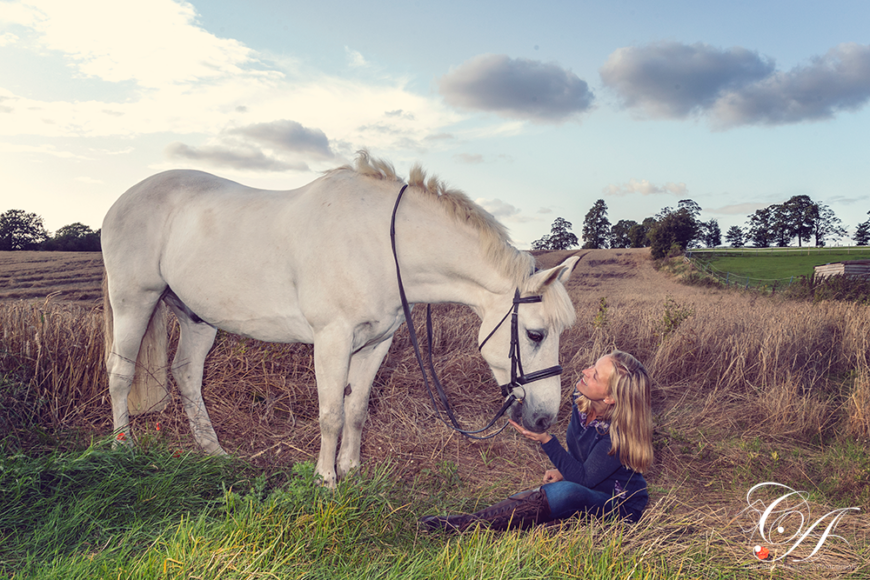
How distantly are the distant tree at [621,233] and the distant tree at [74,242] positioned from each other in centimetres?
7004

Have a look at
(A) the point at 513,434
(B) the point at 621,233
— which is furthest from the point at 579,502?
(B) the point at 621,233

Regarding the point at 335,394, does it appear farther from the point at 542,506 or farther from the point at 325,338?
the point at 542,506

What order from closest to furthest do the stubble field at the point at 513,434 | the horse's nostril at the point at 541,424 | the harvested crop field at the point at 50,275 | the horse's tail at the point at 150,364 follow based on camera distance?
1. the horse's nostril at the point at 541,424
2. the stubble field at the point at 513,434
3. the horse's tail at the point at 150,364
4. the harvested crop field at the point at 50,275

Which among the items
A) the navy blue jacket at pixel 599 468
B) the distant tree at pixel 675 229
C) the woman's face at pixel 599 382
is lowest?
the navy blue jacket at pixel 599 468

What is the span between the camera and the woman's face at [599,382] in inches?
115

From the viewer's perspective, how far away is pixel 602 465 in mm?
2832

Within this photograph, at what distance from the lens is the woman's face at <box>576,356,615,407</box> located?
2916 millimetres

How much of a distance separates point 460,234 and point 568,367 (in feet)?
12.6

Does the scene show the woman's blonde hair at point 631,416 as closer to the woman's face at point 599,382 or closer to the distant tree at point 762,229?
the woman's face at point 599,382

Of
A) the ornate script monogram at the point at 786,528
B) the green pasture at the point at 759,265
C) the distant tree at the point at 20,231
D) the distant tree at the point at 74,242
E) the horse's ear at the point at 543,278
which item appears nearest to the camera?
the ornate script monogram at the point at 786,528

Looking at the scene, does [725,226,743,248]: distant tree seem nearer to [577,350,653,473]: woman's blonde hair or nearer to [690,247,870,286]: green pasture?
[690,247,870,286]: green pasture

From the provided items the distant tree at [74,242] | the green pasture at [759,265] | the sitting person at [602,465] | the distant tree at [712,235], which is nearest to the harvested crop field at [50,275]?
the distant tree at [74,242]

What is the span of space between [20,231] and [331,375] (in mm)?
41556

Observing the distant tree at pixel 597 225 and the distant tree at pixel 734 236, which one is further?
the distant tree at pixel 734 236
